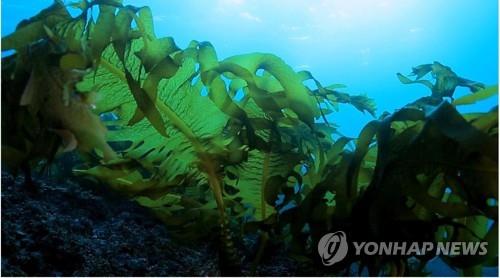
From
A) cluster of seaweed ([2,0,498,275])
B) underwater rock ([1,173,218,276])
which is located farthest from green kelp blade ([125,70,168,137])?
underwater rock ([1,173,218,276])

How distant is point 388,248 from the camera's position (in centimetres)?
108

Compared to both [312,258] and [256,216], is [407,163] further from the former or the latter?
[256,216]

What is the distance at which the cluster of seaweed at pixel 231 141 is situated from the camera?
3.29ft

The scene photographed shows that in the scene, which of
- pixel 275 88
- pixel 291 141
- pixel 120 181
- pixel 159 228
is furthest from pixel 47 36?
pixel 159 228

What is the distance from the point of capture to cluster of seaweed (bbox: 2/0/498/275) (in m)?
1.00

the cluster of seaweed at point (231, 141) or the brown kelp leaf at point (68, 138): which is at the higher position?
the cluster of seaweed at point (231, 141)

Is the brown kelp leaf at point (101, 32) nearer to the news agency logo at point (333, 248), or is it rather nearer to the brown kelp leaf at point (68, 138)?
the brown kelp leaf at point (68, 138)

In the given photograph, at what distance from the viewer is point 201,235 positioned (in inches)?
54.1

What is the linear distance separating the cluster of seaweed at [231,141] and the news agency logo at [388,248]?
0.7 inches

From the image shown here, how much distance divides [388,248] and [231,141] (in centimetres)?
55

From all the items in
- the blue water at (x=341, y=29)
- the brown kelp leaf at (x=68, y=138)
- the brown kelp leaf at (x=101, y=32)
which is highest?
the blue water at (x=341, y=29)

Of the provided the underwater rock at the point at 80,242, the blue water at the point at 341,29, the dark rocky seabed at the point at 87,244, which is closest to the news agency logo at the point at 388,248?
the dark rocky seabed at the point at 87,244

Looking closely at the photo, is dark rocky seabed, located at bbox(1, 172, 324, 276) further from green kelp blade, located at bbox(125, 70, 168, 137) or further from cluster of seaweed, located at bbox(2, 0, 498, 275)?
green kelp blade, located at bbox(125, 70, 168, 137)

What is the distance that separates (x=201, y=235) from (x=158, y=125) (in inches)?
19.5
